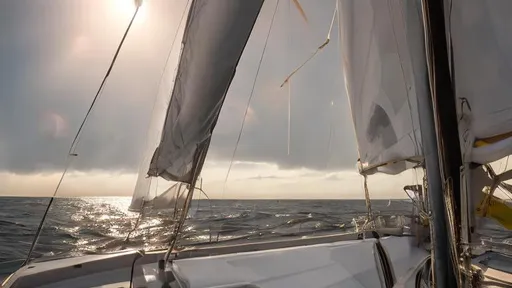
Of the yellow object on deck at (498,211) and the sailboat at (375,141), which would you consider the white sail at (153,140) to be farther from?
the yellow object on deck at (498,211)

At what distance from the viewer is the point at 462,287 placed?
1.19 m

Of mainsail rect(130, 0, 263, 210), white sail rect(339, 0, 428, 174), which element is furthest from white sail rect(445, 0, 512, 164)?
mainsail rect(130, 0, 263, 210)

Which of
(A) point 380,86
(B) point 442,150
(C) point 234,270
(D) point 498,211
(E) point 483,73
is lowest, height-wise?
(C) point 234,270

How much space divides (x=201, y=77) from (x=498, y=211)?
181 centimetres

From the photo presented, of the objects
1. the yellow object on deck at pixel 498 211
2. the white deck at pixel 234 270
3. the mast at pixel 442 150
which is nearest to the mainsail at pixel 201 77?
the white deck at pixel 234 270

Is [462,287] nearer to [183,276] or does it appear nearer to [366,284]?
[366,284]

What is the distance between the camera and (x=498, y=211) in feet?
4.75

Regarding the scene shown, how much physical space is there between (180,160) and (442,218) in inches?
70.5

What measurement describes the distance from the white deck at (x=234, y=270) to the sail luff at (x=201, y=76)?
62 cm

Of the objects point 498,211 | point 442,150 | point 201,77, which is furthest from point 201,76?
point 498,211

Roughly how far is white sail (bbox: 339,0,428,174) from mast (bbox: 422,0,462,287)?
717 mm

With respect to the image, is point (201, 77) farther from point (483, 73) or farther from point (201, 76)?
point (483, 73)

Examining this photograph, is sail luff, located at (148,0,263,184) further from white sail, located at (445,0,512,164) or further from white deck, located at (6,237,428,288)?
white sail, located at (445,0,512,164)

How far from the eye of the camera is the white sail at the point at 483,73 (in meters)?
1.28
